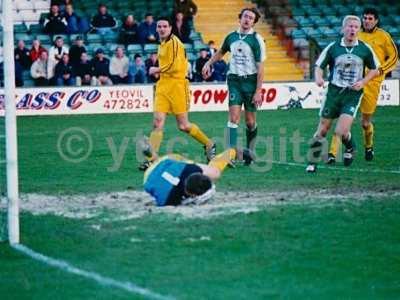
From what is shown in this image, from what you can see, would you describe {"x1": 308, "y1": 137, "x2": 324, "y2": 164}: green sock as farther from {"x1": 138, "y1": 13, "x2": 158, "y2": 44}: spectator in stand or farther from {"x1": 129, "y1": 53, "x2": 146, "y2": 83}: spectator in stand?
{"x1": 138, "y1": 13, "x2": 158, "y2": 44}: spectator in stand

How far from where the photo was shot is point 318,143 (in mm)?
15867

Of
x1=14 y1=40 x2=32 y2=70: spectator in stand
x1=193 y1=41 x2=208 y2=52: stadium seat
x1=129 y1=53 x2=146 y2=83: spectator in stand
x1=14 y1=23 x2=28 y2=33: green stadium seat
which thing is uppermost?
x1=14 y1=23 x2=28 y2=33: green stadium seat

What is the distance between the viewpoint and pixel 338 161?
1655 centimetres

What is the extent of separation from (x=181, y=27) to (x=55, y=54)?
425 centimetres

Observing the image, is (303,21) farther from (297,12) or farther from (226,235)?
(226,235)

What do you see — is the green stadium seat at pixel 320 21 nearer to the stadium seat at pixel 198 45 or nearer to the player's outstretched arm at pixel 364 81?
the stadium seat at pixel 198 45

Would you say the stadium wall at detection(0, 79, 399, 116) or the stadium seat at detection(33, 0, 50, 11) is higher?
the stadium seat at detection(33, 0, 50, 11)

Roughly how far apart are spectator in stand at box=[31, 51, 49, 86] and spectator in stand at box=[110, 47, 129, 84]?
176cm

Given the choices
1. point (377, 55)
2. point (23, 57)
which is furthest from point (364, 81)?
point (23, 57)

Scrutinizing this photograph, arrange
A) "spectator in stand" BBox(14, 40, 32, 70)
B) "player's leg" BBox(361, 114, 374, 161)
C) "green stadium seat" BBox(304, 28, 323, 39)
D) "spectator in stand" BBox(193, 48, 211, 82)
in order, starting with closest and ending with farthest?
1. "player's leg" BBox(361, 114, 374, 161)
2. "spectator in stand" BBox(14, 40, 32, 70)
3. "spectator in stand" BBox(193, 48, 211, 82)
4. "green stadium seat" BBox(304, 28, 323, 39)

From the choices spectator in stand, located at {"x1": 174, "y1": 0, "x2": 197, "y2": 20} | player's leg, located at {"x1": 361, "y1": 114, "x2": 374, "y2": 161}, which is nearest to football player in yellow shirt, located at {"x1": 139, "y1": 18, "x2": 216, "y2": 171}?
player's leg, located at {"x1": 361, "y1": 114, "x2": 374, "y2": 161}

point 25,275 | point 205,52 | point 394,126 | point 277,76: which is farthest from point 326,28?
point 25,275

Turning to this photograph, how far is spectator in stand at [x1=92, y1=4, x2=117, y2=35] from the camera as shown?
31.1m

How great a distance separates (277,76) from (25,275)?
2434cm
